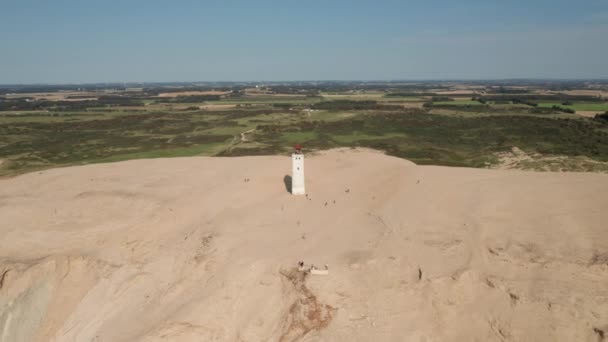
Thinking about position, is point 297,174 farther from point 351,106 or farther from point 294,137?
point 351,106

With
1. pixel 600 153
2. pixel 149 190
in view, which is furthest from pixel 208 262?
pixel 600 153

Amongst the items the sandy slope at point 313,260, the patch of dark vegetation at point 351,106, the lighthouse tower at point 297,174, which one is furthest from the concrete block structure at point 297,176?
the patch of dark vegetation at point 351,106

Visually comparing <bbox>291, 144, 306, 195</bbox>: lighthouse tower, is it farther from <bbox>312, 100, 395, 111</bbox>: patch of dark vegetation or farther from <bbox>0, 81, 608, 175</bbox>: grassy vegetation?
<bbox>312, 100, 395, 111</bbox>: patch of dark vegetation

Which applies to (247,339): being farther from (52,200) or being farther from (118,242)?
(52,200)

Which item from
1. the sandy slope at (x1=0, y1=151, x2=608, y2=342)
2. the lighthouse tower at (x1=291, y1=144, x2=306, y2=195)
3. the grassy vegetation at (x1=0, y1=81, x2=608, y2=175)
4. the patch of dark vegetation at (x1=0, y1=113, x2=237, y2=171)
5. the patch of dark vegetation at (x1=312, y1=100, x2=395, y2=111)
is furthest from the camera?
the patch of dark vegetation at (x1=312, y1=100, x2=395, y2=111)

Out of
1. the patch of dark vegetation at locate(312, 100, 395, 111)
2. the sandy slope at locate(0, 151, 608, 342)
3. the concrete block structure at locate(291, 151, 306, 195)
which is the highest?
the patch of dark vegetation at locate(312, 100, 395, 111)

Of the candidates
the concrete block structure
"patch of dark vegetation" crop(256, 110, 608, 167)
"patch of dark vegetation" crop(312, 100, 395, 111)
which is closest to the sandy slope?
the concrete block structure

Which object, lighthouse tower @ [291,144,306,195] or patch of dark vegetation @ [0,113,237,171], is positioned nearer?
lighthouse tower @ [291,144,306,195]

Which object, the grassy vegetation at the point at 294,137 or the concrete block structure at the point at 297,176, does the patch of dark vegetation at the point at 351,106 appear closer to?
the grassy vegetation at the point at 294,137

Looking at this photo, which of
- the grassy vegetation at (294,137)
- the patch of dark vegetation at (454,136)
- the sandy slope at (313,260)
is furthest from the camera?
the grassy vegetation at (294,137)
